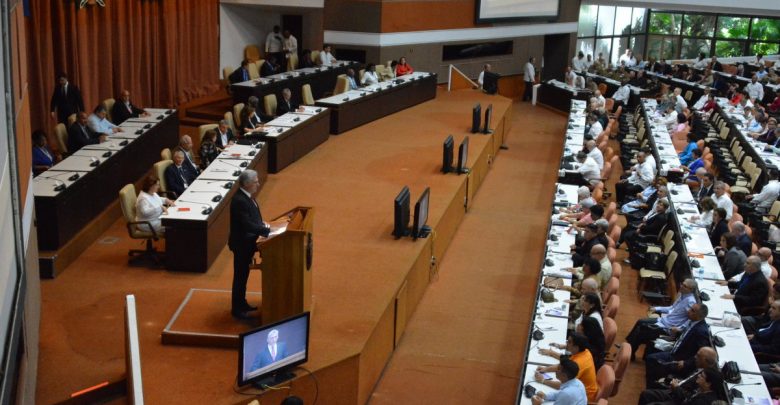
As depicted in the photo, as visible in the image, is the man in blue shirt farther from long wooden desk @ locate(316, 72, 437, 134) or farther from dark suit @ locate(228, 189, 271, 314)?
long wooden desk @ locate(316, 72, 437, 134)

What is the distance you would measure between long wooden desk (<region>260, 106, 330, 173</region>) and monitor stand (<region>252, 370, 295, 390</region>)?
6.23 m

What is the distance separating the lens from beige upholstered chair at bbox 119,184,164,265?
29.8 ft

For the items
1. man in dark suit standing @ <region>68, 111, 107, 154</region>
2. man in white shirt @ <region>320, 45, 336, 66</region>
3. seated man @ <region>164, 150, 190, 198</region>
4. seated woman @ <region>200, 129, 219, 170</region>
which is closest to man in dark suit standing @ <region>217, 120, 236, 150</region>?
seated woman @ <region>200, 129, 219, 170</region>

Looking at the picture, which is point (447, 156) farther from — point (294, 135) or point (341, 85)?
point (341, 85)

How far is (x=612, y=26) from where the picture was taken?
106 feet

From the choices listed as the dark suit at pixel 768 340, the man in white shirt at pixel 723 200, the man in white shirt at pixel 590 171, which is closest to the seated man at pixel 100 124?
the man in white shirt at pixel 590 171

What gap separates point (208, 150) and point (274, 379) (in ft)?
18.4

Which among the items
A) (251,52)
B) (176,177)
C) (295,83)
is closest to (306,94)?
(295,83)

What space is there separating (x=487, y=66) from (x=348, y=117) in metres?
7.11

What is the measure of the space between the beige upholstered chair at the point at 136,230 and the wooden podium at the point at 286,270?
7.85 ft

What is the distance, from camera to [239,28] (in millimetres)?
20734

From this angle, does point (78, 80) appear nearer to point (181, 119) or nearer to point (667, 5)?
point (181, 119)

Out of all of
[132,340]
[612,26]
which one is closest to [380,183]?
[132,340]

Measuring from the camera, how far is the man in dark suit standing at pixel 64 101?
42.0 ft
